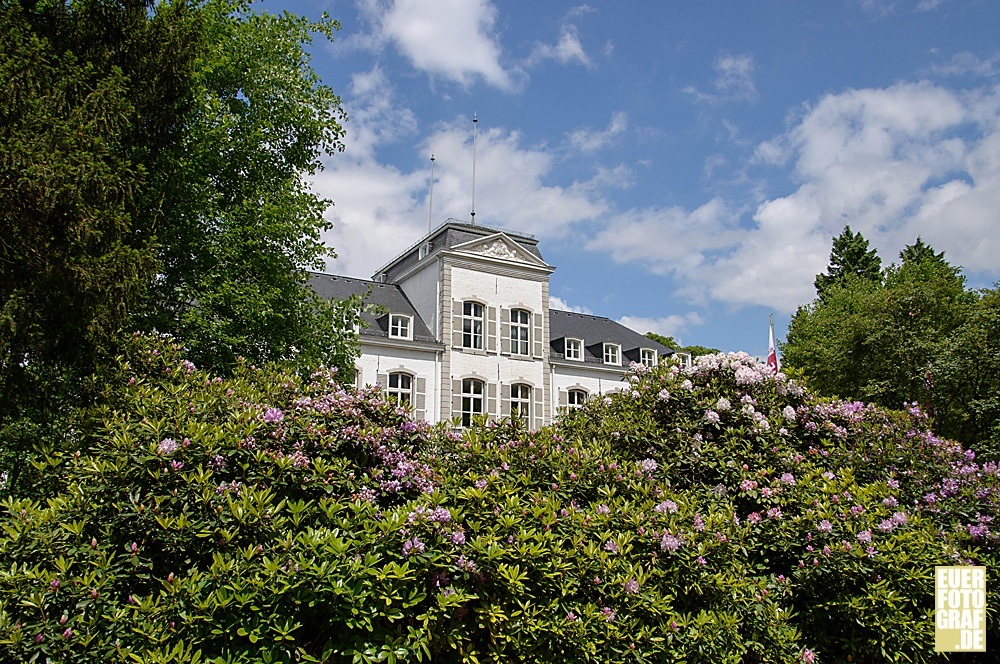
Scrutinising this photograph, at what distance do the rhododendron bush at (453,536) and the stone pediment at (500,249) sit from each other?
88.8 ft

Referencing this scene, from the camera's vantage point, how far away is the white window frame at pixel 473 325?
3222 centimetres

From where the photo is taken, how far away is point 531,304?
33.9m

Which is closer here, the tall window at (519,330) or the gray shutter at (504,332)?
the gray shutter at (504,332)

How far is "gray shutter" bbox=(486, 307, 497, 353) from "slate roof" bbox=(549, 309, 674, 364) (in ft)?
13.4

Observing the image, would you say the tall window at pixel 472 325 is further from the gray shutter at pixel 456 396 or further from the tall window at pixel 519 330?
the gray shutter at pixel 456 396

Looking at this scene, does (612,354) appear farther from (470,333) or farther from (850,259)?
(850,259)

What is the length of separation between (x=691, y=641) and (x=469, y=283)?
28620 mm

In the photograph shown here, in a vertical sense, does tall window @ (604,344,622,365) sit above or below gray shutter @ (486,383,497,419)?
above

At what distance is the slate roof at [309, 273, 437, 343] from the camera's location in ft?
101

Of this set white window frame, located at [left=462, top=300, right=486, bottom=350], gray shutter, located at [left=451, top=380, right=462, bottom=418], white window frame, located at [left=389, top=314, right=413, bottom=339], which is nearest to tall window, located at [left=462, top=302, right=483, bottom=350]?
white window frame, located at [left=462, top=300, right=486, bottom=350]

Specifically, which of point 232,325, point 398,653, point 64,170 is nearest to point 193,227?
point 232,325

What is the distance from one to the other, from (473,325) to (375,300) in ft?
15.3

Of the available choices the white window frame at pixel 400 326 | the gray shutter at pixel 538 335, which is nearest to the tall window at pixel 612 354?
the gray shutter at pixel 538 335

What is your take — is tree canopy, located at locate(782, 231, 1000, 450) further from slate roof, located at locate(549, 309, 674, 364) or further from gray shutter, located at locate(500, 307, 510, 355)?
gray shutter, located at locate(500, 307, 510, 355)
